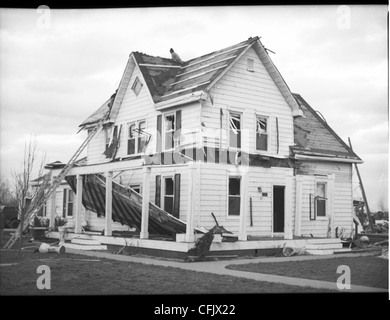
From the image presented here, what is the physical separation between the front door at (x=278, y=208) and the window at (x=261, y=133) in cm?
131

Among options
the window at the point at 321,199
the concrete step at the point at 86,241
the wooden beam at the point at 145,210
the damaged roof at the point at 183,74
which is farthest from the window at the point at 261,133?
the concrete step at the point at 86,241

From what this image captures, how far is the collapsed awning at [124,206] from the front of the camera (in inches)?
556

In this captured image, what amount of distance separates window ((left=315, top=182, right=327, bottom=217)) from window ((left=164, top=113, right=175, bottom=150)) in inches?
199

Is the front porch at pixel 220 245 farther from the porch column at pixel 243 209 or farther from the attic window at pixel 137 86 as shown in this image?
the attic window at pixel 137 86

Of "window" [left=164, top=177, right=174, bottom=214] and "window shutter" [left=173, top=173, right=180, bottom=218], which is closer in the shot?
"window shutter" [left=173, top=173, right=180, bottom=218]

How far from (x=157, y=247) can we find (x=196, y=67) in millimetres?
5550

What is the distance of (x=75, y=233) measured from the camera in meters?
16.4

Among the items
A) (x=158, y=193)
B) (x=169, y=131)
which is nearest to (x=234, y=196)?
(x=158, y=193)

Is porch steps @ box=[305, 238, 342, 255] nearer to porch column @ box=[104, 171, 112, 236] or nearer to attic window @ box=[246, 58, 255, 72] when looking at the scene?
attic window @ box=[246, 58, 255, 72]

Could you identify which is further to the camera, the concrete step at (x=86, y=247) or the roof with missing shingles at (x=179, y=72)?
the concrete step at (x=86, y=247)

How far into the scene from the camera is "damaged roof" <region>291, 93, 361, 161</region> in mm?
16516

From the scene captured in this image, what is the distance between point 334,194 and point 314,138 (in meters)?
1.91

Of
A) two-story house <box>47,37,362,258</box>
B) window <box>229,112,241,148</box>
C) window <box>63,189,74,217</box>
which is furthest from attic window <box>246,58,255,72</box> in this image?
window <box>63,189,74,217</box>
